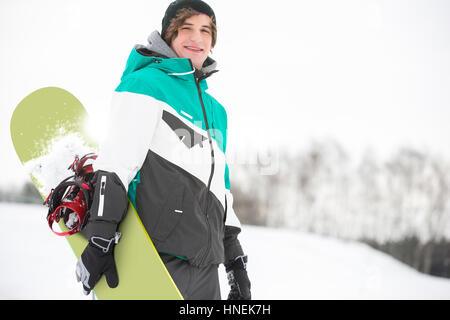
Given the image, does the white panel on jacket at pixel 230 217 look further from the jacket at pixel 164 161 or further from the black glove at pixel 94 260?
the black glove at pixel 94 260

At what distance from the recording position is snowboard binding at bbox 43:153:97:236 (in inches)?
50.4

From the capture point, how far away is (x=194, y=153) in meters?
1.36

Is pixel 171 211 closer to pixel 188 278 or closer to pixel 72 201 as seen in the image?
A: pixel 188 278

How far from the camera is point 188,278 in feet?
4.24

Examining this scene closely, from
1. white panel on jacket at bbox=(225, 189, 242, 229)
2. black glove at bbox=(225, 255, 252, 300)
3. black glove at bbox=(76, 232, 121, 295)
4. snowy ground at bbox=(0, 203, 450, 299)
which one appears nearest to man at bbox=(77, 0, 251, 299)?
black glove at bbox=(76, 232, 121, 295)

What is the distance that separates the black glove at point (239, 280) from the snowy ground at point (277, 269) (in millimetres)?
3251

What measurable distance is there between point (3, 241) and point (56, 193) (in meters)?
6.28

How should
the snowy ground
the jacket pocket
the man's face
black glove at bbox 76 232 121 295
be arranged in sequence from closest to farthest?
black glove at bbox 76 232 121 295, the jacket pocket, the man's face, the snowy ground

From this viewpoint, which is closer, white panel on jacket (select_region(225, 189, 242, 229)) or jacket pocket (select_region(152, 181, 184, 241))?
jacket pocket (select_region(152, 181, 184, 241))

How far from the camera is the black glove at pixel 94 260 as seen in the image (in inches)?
45.4

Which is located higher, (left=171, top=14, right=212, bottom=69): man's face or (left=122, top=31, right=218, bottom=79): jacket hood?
(left=171, top=14, right=212, bottom=69): man's face

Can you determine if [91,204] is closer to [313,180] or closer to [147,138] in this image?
[147,138]

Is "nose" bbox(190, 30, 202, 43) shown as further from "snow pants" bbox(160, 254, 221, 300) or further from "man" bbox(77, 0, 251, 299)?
"snow pants" bbox(160, 254, 221, 300)
